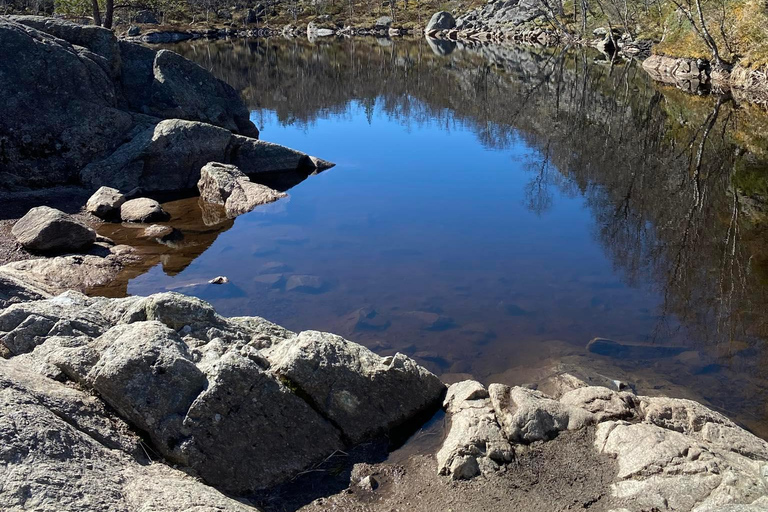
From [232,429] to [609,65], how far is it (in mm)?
58378

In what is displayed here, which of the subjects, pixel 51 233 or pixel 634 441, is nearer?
pixel 634 441

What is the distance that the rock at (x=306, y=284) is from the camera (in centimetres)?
1534

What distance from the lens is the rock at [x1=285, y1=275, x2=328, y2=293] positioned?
15.3 metres

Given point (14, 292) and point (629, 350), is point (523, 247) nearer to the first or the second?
point (629, 350)

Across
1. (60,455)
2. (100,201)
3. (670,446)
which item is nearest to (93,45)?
(100,201)

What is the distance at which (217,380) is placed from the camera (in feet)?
24.9

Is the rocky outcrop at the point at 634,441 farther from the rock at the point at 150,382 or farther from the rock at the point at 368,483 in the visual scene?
the rock at the point at 150,382

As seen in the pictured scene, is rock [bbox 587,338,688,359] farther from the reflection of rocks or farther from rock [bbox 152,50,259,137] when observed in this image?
the reflection of rocks

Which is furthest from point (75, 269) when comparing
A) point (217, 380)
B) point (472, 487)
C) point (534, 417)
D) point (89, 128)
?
point (534, 417)

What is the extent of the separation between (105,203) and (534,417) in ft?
52.7

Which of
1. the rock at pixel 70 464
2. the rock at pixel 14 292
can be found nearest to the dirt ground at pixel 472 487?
the rock at pixel 70 464

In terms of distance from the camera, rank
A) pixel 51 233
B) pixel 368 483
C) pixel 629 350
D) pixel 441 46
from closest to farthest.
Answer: pixel 368 483 → pixel 629 350 → pixel 51 233 → pixel 441 46

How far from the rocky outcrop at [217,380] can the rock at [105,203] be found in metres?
11.1

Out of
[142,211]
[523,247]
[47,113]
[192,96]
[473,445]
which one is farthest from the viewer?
[192,96]
